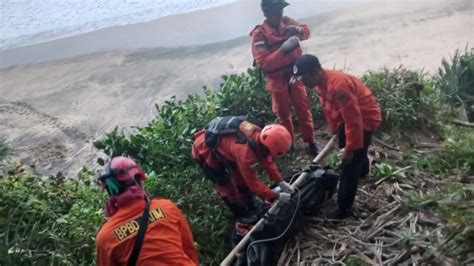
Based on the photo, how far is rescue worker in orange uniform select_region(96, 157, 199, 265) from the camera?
3773 mm

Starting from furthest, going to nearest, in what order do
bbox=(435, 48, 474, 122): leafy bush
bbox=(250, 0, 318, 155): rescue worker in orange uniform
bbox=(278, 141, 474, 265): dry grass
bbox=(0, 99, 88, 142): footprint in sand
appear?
bbox=(0, 99, 88, 142): footprint in sand → bbox=(435, 48, 474, 122): leafy bush → bbox=(250, 0, 318, 155): rescue worker in orange uniform → bbox=(278, 141, 474, 265): dry grass

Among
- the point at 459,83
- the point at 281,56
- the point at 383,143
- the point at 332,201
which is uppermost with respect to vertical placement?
the point at 281,56

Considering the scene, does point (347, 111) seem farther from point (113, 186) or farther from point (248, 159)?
point (113, 186)

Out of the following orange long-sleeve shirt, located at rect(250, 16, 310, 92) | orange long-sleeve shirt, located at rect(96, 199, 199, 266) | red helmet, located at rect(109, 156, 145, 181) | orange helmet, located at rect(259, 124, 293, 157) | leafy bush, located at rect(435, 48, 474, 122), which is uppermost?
orange long-sleeve shirt, located at rect(250, 16, 310, 92)

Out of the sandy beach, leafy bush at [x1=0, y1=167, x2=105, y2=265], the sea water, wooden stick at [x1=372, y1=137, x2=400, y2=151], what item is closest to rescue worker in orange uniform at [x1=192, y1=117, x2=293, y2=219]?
leafy bush at [x1=0, y1=167, x2=105, y2=265]

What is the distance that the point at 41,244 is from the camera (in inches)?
236

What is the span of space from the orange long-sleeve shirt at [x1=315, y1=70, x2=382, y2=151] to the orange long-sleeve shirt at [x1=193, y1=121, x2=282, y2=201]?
752 mm

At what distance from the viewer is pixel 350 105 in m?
4.83

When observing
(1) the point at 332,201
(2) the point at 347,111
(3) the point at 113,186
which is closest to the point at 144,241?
(3) the point at 113,186

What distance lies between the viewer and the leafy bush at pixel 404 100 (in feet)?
22.9

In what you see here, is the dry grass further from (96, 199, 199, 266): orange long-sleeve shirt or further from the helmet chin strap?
the helmet chin strap

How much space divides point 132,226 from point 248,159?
1.48 metres

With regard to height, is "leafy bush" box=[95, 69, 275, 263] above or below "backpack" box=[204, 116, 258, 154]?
Result: below

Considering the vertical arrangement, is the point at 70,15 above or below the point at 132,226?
above
